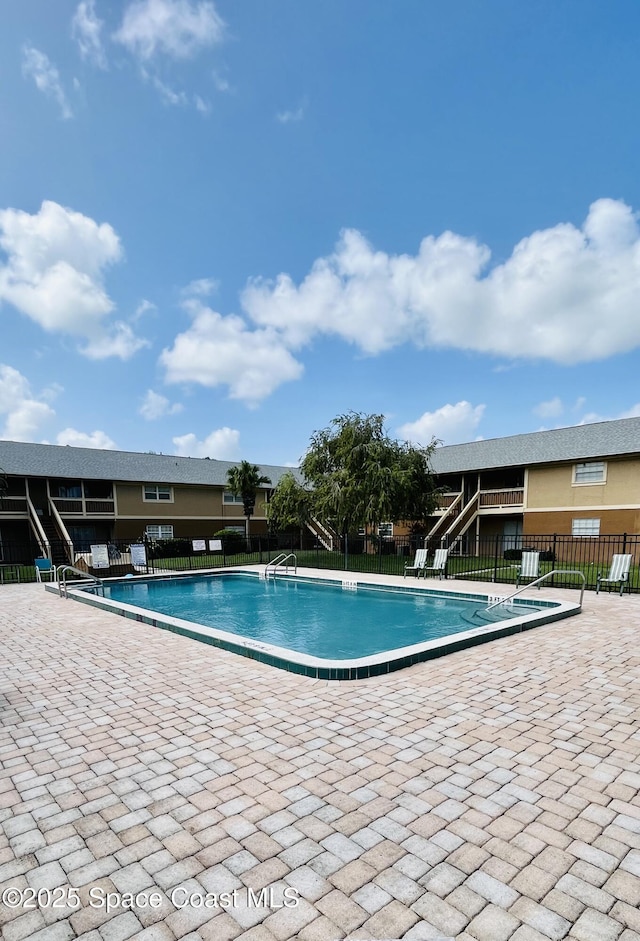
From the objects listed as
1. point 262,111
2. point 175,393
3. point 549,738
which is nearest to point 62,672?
point 549,738

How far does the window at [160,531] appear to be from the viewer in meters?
29.4

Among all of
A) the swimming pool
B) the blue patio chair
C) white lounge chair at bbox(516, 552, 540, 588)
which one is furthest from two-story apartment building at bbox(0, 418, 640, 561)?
the swimming pool

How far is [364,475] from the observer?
2119 cm

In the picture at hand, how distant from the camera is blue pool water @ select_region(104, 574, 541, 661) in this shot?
376 inches

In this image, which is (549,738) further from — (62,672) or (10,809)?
(62,672)

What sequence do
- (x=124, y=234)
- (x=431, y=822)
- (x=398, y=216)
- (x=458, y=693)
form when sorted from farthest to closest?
1. (x=398, y=216)
2. (x=124, y=234)
3. (x=458, y=693)
4. (x=431, y=822)

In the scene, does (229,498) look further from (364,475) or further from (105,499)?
(364,475)

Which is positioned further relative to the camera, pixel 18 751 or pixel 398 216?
pixel 398 216

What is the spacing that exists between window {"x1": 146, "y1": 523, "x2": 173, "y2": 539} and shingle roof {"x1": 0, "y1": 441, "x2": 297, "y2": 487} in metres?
2.81

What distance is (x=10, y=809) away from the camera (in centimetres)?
304

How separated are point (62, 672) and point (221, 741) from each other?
3.25 m

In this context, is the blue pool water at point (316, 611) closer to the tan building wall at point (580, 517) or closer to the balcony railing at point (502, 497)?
the tan building wall at point (580, 517)

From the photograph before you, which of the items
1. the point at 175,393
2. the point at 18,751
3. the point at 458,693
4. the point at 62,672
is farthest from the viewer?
the point at 175,393

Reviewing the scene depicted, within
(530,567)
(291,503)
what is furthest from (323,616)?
(291,503)
